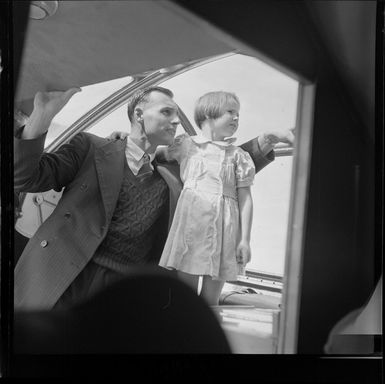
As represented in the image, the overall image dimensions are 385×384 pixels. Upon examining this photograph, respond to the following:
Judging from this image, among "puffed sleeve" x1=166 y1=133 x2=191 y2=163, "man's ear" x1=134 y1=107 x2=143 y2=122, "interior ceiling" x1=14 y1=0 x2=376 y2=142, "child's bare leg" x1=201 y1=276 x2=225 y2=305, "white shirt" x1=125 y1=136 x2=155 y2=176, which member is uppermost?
"interior ceiling" x1=14 y1=0 x2=376 y2=142

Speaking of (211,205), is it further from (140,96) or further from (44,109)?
(44,109)

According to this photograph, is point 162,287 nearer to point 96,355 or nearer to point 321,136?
point 96,355

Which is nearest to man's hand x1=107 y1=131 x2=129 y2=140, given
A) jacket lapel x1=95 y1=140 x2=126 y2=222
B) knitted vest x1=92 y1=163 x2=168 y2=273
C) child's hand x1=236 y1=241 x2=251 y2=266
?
jacket lapel x1=95 y1=140 x2=126 y2=222

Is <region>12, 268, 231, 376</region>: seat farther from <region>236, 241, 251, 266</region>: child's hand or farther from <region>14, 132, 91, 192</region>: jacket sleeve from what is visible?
<region>14, 132, 91, 192</region>: jacket sleeve

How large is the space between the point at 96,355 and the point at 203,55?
1.21m

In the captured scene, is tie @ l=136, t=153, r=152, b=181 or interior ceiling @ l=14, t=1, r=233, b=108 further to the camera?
tie @ l=136, t=153, r=152, b=181

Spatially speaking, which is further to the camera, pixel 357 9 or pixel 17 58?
pixel 357 9

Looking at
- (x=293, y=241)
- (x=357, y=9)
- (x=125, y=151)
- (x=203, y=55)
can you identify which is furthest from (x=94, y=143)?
(x=357, y=9)

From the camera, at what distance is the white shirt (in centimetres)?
209

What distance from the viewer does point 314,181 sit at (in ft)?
7.05

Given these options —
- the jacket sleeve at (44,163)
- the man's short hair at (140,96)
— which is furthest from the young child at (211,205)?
the jacket sleeve at (44,163)

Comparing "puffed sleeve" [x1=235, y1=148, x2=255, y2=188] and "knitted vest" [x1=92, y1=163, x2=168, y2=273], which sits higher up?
"puffed sleeve" [x1=235, y1=148, x2=255, y2=188]

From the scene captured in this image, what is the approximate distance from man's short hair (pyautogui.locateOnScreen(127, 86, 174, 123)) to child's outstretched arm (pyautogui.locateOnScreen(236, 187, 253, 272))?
1.55ft

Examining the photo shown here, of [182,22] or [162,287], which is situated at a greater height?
[182,22]
